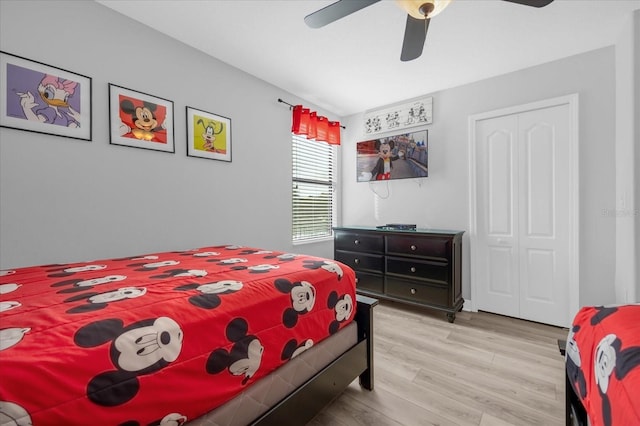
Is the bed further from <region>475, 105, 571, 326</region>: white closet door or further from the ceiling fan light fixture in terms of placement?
<region>475, 105, 571, 326</region>: white closet door

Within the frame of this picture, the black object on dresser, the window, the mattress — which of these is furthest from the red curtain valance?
the mattress

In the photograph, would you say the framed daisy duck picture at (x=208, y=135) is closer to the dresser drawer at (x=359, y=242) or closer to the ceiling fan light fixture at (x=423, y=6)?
the dresser drawer at (x=359, y=242)

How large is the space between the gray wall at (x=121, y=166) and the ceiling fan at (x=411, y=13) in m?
1.43

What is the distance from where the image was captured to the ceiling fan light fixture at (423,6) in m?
1.30

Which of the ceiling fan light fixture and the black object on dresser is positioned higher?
the ceiling fan light fixture

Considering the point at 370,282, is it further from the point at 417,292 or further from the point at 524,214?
the point at 524,214

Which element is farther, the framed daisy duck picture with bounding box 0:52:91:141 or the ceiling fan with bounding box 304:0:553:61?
the framed daisy duck picture with bounding box 0:52:91:141

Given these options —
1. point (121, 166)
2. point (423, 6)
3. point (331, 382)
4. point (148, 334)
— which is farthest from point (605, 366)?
point (121, 166)

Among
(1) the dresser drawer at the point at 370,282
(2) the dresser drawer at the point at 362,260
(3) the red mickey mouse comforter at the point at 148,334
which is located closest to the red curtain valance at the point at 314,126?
(2) the dresser drawer at the point at 362,260

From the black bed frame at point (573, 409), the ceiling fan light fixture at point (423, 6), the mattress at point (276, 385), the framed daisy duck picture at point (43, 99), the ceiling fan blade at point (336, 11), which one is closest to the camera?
the mattress at point (276, 385)

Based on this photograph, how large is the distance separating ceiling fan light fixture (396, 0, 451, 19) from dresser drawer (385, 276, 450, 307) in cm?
237

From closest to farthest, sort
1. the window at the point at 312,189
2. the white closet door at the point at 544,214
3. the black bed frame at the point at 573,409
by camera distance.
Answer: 1. the black bed frame at the point at 573,409
2. the white closet door at the point at 544,214
3. the window at the point at 312,189

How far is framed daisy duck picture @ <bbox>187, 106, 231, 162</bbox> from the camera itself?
2463mm

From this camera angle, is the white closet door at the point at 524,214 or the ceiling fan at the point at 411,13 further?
the white closet door at the point at 524,214
